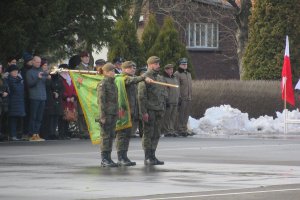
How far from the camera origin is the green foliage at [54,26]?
26375 millimetres

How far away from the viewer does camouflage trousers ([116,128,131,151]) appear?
1920cm

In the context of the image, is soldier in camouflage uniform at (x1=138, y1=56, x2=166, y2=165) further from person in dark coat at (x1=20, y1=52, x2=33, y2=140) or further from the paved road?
person in dark coat at (x1=20, y1=52, x2=33, y2=140)

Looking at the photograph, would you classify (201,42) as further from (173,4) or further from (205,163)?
(205,163)

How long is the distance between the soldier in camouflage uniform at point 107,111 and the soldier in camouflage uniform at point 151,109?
1.79 ft

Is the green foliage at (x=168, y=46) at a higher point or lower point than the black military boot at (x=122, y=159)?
higher

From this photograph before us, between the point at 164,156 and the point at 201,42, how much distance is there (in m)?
35.1

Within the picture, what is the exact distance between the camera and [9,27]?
86.0ft

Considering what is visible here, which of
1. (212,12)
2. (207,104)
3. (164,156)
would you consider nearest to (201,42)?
(212,12)

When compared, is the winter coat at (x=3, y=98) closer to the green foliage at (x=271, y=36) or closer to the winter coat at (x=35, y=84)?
the winter coat at (x=35, y=84)

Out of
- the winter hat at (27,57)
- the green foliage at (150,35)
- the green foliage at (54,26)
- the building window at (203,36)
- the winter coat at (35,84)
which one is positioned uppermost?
the building window at (203,36)

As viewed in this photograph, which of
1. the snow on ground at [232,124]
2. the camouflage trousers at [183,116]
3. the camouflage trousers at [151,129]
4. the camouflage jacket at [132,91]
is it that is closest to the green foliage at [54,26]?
the camouflage trousers at [183,116]

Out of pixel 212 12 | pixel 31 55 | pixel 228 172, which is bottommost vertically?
pixel 228 172

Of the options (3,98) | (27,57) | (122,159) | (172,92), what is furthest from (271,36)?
(122,159)

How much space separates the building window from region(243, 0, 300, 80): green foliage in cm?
1453
